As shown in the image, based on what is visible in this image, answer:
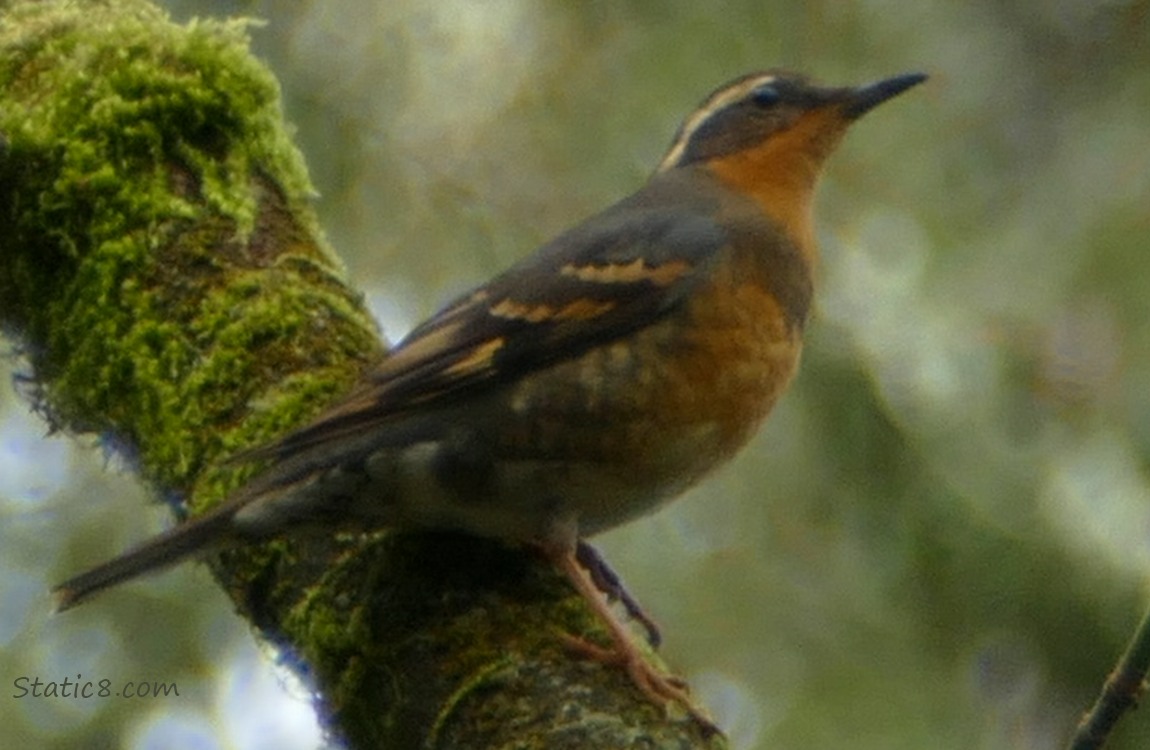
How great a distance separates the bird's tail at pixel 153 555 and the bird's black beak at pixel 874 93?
3033mm

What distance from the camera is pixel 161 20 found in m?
5.71

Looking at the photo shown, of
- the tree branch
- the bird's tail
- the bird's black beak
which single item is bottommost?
the tree branch

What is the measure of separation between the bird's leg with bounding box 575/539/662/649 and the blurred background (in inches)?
61.5

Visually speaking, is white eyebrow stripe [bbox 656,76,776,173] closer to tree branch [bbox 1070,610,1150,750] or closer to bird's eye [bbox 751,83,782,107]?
bird's eye [bbox 751,83,782,107]

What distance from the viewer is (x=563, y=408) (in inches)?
189

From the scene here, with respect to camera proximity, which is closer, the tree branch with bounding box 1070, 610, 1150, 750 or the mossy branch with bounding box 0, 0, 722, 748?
the tree branch with bounding box 1070, 610, 1150, 750

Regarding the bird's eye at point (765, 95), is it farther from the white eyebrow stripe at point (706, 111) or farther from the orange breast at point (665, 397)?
the orange breast at point (665, 397)

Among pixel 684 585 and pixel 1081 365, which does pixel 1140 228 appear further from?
pixel 684 585

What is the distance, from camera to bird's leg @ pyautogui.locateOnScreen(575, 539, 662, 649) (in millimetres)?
4957

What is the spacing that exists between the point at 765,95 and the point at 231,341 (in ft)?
8.37

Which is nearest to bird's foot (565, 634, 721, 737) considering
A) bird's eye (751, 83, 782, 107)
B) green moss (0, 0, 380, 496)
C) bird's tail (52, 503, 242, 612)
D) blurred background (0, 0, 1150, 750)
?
bird's tail (52, 503, 242, 612)

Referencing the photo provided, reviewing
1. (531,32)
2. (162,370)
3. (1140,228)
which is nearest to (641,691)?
(162,370)

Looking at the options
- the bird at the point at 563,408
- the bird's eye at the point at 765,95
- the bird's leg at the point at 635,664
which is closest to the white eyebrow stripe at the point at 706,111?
the bird's eye at the point at 765,95

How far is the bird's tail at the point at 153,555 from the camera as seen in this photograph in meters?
4.24
